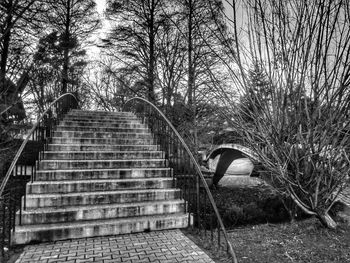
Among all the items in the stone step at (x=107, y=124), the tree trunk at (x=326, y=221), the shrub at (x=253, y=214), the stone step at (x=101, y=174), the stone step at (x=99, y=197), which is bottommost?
the shrub at (x=253, y=214)

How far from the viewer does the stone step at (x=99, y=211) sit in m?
3.79

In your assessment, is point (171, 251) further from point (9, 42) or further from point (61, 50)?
point (61, 50)

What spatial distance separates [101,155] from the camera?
5.46m

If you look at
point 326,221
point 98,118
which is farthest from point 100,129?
point 326,221

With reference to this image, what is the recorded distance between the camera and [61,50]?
1384 cm

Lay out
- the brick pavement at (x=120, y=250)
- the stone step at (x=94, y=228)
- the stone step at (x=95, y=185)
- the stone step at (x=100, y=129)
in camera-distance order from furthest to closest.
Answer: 1. the stone step at (x=100, y=129)
2. the stone step at (x=95, y=185)
3. the stone step at (x=94, y=228)
4. the brick pavement at (x=120, y=250)

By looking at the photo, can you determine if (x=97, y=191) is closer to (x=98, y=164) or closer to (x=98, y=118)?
(x=98, y=164)

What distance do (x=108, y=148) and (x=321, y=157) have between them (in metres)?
4.18

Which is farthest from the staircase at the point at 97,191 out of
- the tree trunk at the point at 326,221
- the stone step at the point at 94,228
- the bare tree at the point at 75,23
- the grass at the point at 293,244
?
the bare tree at the point at 75,23

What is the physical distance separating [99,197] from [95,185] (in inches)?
11.5

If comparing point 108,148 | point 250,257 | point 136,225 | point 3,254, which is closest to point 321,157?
point 250,257

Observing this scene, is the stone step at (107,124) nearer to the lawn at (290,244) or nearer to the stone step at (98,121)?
the stone step at (98,121)

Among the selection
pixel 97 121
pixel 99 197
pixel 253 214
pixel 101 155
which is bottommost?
pixel 253 214

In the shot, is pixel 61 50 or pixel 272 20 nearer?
pixel 272 20
